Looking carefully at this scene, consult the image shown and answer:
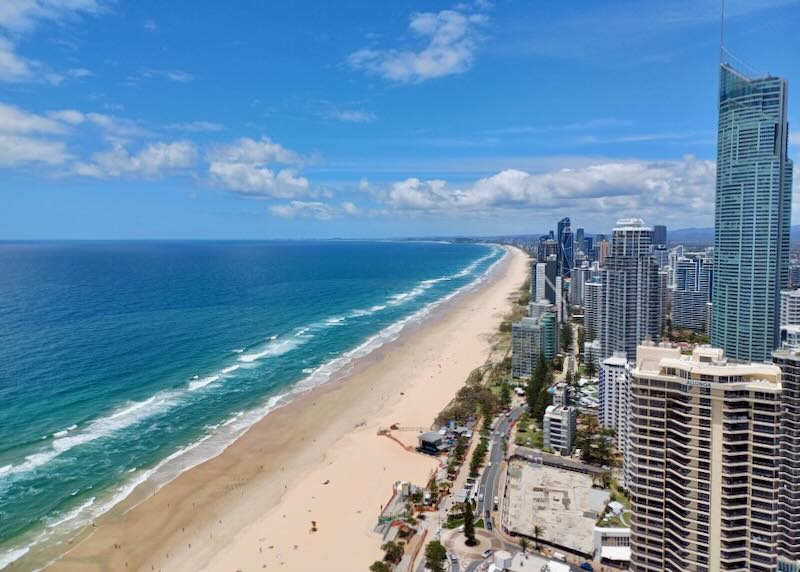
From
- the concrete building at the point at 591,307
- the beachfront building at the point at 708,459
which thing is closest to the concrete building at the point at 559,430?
the beachfront building at the point at 708,459

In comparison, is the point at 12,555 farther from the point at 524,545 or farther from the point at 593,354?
the point at 593,354

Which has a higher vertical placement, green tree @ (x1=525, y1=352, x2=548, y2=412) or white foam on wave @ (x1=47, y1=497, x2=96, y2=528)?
green tree @ (x1=525, y1=352, x2=548, y2=412)

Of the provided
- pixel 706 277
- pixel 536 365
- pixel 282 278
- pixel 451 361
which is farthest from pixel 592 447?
pixel 282 278

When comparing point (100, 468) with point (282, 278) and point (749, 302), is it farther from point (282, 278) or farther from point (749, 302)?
point (282, 278)

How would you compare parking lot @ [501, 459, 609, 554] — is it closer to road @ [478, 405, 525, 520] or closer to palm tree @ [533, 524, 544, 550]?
palm tree @ [533, 524, 544, 550]

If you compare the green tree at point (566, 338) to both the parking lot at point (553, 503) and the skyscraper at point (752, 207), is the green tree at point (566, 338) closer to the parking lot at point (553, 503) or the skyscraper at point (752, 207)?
the skyscraper at point (752, 207)

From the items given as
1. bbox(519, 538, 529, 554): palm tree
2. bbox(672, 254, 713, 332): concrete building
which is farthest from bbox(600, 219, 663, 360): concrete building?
bbox(519, 538, 529, 554): palm tree
